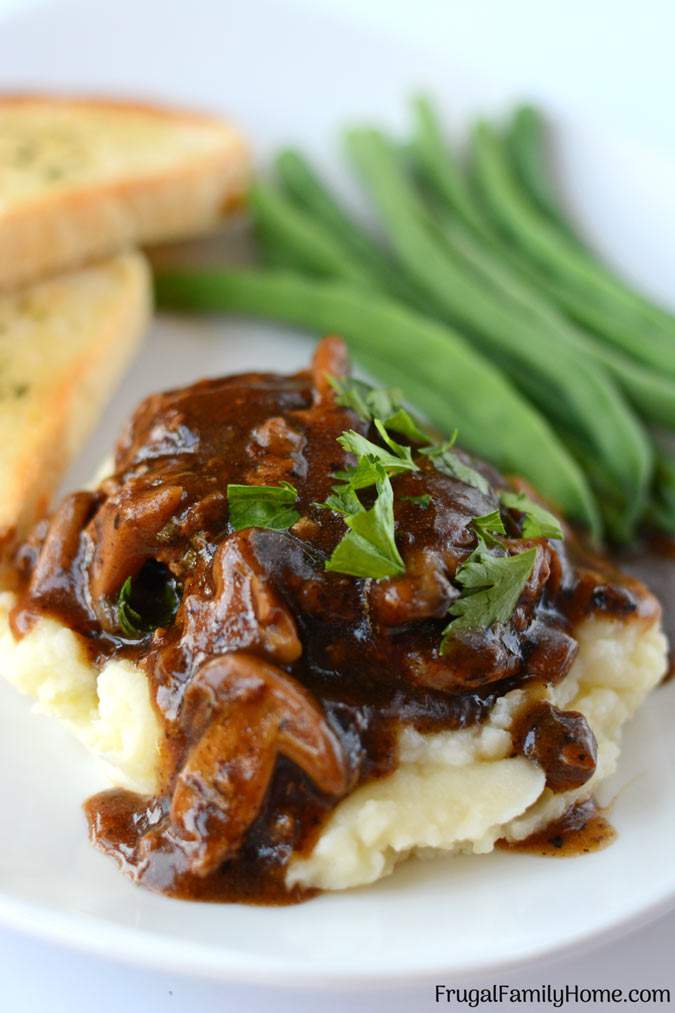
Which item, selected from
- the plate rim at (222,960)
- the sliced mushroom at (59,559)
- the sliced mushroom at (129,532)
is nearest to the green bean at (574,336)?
the sliced mushroom at (129,532)

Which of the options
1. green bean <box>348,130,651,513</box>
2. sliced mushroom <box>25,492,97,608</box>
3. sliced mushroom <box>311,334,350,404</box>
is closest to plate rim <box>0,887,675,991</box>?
sliced mushroom <box>25,492,97,608</box>

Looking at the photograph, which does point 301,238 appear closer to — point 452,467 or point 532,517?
point 452,467

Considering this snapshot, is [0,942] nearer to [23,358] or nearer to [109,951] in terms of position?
[109,951]

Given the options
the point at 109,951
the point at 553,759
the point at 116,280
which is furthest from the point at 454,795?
the point at 116,280

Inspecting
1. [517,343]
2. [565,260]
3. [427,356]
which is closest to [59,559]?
[427,356]

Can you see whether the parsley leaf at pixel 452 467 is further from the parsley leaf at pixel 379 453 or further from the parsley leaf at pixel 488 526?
the parsley leaf at pixel 488 526
